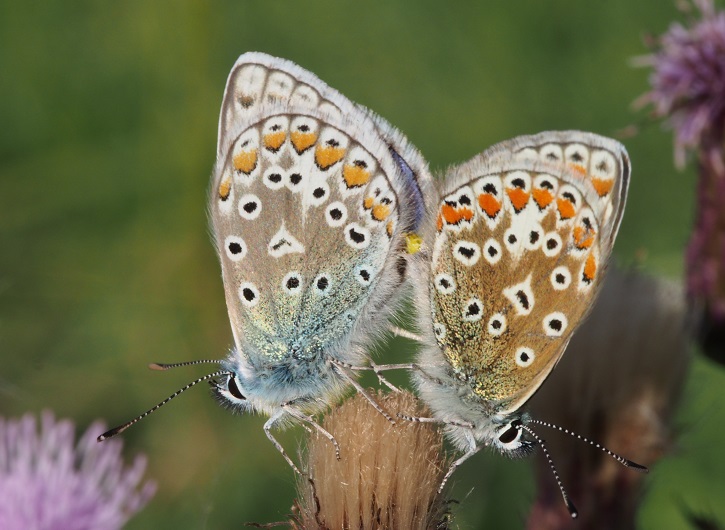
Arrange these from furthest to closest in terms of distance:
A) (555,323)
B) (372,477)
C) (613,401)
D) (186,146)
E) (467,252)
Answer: (186,146)
(613,401)
(467,252)
(555,323)
(372,477)

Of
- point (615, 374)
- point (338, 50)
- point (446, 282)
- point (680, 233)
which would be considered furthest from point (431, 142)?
point (446, 282)

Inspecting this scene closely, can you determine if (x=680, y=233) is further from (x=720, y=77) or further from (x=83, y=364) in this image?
(x=83, y=364)

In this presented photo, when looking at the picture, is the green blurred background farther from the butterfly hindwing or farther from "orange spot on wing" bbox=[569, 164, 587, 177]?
"orange spot on wing" bbox=[569, 164, 587, 177]

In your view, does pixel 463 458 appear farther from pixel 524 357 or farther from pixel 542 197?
pixel 542 197

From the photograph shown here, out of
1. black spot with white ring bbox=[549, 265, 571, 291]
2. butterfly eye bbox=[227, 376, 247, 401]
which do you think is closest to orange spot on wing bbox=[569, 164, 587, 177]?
black spot with white ring bbox=[549, 265, 571, 291]

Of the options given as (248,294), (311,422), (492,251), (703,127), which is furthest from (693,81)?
(311,422)
